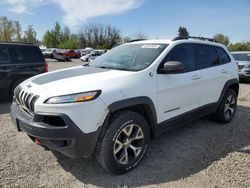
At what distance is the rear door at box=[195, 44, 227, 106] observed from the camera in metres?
4.44

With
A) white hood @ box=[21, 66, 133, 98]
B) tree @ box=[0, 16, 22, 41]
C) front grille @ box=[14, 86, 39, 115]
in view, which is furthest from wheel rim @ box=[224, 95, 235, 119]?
tree @ box=[0, 16, 22, 41]

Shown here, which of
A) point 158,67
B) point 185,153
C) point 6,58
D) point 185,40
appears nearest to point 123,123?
point 158,67

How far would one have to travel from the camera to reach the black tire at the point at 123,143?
2953mm

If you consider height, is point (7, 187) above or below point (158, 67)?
below

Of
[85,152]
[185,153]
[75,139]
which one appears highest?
[75,139]

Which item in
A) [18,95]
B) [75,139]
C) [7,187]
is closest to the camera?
[75,139]

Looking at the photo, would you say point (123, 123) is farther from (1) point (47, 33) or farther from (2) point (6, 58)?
(1) point (47, 33)

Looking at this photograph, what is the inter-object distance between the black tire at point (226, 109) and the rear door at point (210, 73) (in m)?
0.34

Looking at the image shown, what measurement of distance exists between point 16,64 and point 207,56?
5.17m

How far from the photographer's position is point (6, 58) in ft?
22.1

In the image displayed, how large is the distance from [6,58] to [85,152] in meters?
5.11

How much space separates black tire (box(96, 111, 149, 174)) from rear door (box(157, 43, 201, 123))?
0.43 meters

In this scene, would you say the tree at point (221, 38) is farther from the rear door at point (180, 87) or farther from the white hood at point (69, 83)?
the white hood at point (69, 83)

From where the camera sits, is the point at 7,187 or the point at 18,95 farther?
the point at 18,95
